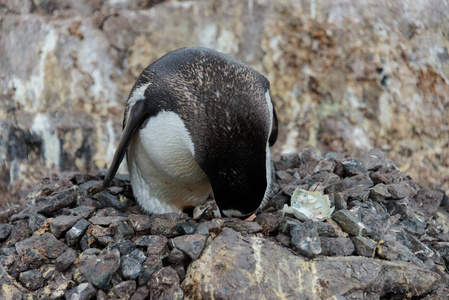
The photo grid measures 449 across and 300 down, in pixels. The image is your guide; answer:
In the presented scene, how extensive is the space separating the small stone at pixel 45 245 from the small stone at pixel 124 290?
38 centimetres

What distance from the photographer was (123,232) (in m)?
2.19

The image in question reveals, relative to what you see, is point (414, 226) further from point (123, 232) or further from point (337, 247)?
point (123, 232)

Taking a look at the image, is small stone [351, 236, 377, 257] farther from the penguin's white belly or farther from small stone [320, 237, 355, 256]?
the penguin's white belly

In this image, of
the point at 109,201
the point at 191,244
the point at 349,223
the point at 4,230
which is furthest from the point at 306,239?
the point at 4,230

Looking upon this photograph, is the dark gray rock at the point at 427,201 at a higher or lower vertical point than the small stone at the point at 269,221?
lower

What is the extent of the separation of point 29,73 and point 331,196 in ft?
11.0

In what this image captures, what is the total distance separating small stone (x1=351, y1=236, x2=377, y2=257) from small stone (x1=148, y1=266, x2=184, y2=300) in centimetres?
81

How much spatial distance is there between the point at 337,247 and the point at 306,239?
0.15 meters

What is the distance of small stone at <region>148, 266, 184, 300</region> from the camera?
1909 mm

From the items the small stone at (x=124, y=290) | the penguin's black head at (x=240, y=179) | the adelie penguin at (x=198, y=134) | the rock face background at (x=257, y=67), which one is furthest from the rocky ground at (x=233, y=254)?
the rock face background at (x=257, y=67)

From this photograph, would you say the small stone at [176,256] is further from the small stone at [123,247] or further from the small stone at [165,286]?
the small stone at [123,247]

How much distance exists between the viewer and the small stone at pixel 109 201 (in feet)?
8.77

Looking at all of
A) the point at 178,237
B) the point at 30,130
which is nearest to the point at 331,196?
the point at 178,237

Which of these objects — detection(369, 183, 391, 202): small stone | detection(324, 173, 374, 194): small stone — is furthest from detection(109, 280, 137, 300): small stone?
detection(369, 183, 391, 202): small stone
